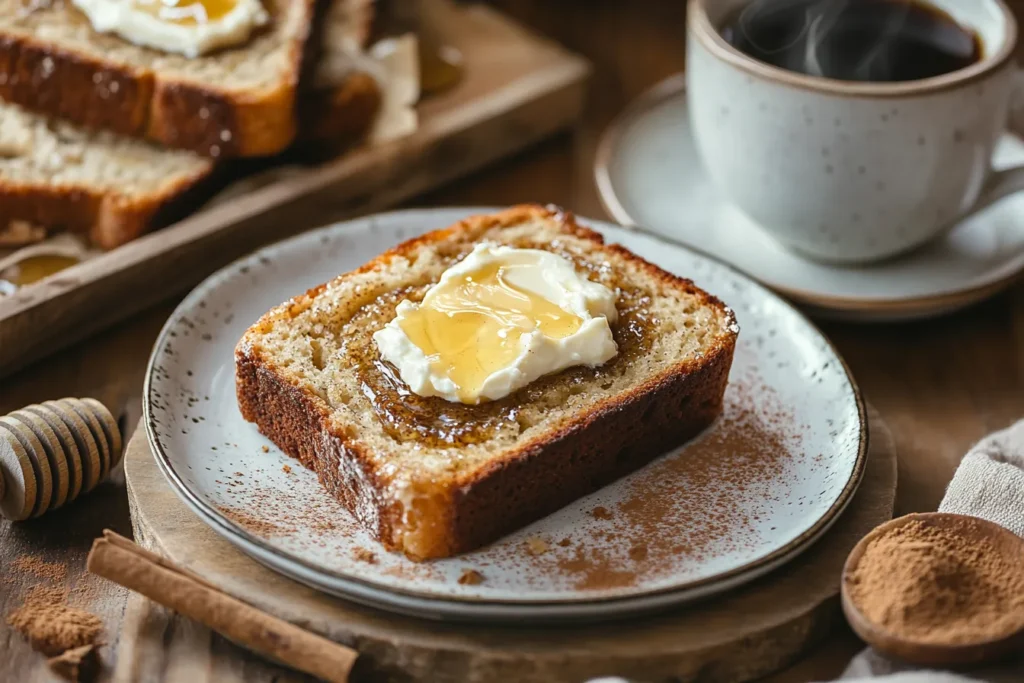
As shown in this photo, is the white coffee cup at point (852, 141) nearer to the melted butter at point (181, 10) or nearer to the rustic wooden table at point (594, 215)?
the rustic wooden table at point (594, 215)

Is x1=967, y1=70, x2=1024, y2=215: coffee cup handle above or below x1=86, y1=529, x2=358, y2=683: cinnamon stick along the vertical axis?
Answer: above

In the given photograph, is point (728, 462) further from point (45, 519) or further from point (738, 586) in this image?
point (45, 519)

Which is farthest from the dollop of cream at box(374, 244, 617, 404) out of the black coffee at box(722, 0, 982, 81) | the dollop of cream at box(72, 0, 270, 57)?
the dollop of cream at box(72, 0, 270, 57)

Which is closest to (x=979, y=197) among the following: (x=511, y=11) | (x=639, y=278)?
(x=639, y=278)

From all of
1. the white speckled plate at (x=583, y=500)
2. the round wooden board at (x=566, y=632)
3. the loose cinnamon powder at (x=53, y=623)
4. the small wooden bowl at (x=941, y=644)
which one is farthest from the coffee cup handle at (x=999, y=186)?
the loose cinnamon powder at (x=53, y=623)

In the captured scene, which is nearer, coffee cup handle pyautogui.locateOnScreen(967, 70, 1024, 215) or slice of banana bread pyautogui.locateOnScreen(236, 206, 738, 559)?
slice of banana bread pyautogui.locateOnScreen(236, 206, 738, 559)

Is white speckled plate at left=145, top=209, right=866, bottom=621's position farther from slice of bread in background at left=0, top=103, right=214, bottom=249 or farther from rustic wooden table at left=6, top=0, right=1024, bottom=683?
slice of bread in background at left=0, top=103, right=214, bottom=249

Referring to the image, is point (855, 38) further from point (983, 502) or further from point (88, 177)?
point (88, 177)
